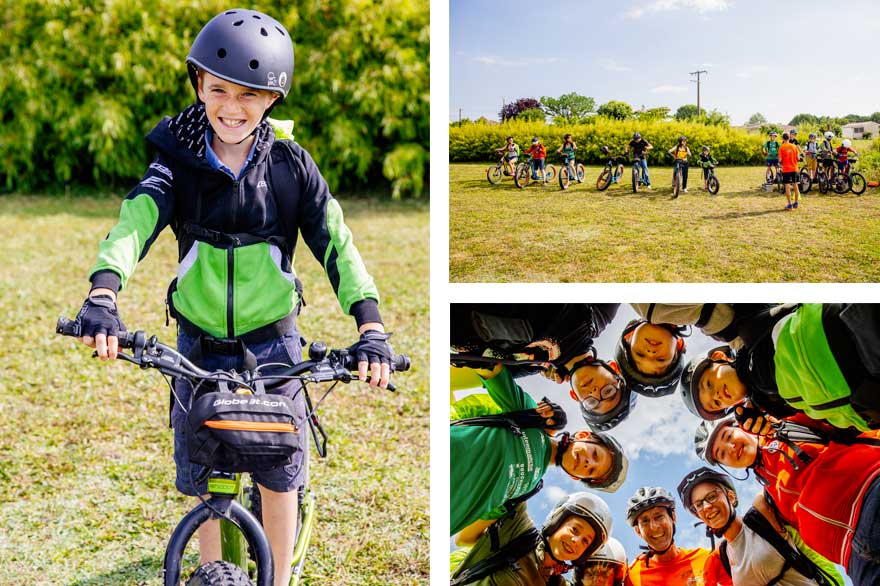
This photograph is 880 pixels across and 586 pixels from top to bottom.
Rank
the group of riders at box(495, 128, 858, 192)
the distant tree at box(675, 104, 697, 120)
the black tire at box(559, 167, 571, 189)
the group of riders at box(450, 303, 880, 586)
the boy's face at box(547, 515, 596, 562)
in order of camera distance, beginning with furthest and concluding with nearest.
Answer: the black tire at box(559, 167, 571, 189)
the distant tree at box(675, 104, 697, 120)
the group of riders at box(495, 128, 858, 192)
the boy's face at box(547, 515, 596, 562)
the group of riders at box(450, 303, 880, 586)

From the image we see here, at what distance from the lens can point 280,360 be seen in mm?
2500

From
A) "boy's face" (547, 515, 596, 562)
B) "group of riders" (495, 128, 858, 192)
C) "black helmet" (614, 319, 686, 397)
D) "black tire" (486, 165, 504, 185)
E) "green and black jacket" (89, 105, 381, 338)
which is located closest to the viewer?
"green and black jacket" (89, 105, 381, 338)

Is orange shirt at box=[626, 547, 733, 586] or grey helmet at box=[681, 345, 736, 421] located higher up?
grey helmet at box=[681, 345, 736, 421]

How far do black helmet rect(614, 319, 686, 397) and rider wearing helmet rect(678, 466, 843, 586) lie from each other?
35 centimetres

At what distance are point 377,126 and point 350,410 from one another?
3658 millimetres

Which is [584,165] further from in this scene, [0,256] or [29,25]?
[29,25]

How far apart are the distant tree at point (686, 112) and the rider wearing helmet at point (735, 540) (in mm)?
1631

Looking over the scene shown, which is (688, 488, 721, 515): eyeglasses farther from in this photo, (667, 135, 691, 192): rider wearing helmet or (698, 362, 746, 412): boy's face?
(667, 135, 691, 192): rider wearing helmet

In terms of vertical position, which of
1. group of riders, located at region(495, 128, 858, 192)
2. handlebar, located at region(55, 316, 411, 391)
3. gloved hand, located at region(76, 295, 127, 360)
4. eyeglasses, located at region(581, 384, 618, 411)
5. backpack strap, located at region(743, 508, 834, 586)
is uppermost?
group of riders, located at region(495, 128, 858, 192)

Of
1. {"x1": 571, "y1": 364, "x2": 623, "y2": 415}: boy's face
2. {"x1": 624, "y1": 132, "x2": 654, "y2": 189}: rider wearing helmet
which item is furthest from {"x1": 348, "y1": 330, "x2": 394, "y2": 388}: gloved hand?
{"x1": 624, "y1": 132, "x2": 654, "y2": 189}: rider wearing helmet

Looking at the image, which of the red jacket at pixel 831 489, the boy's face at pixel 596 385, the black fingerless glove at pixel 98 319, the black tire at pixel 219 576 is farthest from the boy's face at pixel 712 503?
the black fingerless glove at pixel 98 319

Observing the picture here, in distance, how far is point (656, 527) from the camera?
3424 millimetres

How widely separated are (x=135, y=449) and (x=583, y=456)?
2.01 meters

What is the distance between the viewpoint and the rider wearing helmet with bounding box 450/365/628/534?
3145 mm
